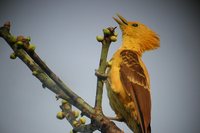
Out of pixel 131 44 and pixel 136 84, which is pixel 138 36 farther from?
pixel 136 84

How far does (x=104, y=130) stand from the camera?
103 inches

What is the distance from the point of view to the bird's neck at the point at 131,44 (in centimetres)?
563

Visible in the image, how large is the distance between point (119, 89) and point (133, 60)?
77 cm

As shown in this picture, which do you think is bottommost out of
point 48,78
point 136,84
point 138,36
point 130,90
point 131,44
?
point 48,78

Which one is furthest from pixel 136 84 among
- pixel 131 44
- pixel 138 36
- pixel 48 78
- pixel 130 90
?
pixel 48 78

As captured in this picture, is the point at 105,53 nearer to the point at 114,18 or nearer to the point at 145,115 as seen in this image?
the point at 145,115

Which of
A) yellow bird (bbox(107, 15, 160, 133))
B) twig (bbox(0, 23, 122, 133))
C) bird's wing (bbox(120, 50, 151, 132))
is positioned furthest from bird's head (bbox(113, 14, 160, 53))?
twig (bbox(0, 23, 122, 133))

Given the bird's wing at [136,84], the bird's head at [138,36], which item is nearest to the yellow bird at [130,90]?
the bird's wing at [136,84]

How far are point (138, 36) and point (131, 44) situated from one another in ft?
1.05

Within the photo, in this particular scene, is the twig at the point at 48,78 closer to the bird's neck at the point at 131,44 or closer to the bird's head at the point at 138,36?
the bird's neck at the point at 131,44

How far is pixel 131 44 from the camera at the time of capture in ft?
18.8

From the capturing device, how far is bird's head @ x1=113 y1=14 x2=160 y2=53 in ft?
19.2

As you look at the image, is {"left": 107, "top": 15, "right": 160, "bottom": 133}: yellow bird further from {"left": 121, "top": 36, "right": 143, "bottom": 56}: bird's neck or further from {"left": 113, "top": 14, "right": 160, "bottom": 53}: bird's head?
{"left": 113, "top": 14, "right": 160, "bottom": 53}: bird's head

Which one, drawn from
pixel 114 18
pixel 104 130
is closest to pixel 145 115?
pixel 104 130
